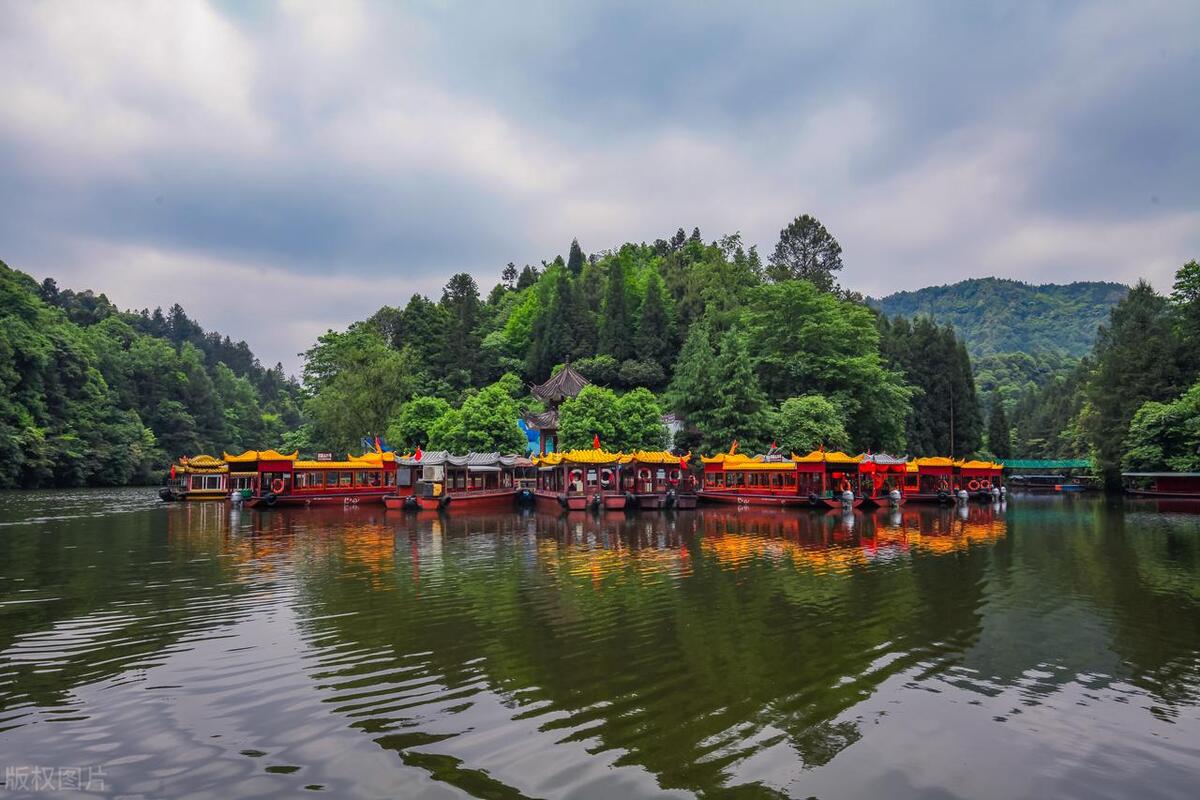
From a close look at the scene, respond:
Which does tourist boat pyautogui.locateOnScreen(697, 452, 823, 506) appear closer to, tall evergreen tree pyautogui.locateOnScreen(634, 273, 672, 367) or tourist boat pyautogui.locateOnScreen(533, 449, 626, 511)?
tourist boat pyautogui.locateOnScreen(533, 449, 626, 511)

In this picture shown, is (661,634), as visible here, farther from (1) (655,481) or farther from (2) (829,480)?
(2) (829,480)

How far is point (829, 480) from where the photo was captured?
34.1 meters

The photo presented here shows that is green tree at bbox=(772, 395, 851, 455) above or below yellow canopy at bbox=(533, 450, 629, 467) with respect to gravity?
above

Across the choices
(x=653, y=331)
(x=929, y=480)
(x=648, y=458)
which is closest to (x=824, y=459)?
(x=648, y=458)

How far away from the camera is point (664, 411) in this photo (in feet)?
159

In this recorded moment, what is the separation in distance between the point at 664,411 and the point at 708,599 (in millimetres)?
36512

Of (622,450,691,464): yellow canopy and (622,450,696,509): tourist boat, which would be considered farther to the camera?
(622,450,691,464): yellow canopy

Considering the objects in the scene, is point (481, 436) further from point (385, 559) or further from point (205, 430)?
point (205, 430)

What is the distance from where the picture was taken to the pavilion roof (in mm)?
51344

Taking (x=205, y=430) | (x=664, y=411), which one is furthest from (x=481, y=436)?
(x=205, y=430)

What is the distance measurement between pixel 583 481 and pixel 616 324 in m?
28.1

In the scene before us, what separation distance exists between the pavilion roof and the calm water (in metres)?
34.5

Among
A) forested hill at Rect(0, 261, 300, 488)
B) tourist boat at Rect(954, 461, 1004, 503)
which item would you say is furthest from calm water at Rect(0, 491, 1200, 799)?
forested hill at Rect(0, 261, 300, 488)

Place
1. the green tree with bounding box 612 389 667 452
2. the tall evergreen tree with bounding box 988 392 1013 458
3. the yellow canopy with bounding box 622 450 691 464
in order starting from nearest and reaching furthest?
the yellow canopy with bounding box 622 450 691 464
the green tree with bounding box 612 389 667 452
the tall evergreen tree with bounding box 988 392 1013 458
